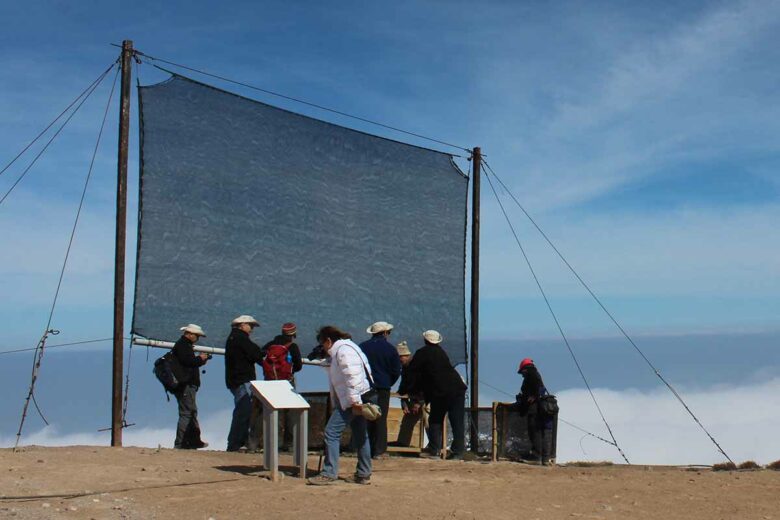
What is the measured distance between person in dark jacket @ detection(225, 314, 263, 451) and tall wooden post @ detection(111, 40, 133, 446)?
1379 mm

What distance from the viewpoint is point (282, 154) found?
14.6 m

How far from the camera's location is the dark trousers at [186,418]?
42.1ft

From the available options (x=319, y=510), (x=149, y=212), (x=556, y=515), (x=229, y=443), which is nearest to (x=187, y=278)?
(x=149, y=212)

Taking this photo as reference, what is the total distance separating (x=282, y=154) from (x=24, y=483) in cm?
679

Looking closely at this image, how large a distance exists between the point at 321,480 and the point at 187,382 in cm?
355

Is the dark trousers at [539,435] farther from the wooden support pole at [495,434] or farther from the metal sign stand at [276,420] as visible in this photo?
the metal sign stand at [276,420]

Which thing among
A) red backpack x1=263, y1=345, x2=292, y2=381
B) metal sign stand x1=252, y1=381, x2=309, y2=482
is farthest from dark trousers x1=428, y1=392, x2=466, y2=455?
metal sign stand x1=252, y1=381, x2=309, y2=482

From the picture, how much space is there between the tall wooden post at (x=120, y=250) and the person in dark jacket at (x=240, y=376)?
138 centimetres

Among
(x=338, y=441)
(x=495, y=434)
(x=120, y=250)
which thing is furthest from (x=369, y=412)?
(x=495, y=434)

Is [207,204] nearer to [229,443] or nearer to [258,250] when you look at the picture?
[258,250]

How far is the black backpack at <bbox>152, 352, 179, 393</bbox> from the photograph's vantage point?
12.7m

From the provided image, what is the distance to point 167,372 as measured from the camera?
1267 cm

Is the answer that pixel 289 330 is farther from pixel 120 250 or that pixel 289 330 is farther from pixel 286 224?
pixel 120 250

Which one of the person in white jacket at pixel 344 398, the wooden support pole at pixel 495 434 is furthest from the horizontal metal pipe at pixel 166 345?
the wooden support pole at pixel 495 434
